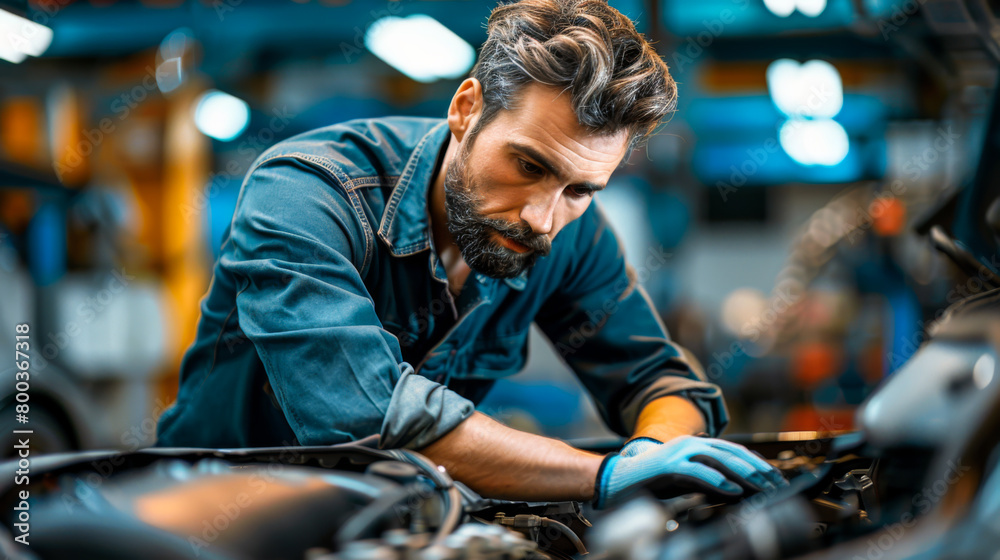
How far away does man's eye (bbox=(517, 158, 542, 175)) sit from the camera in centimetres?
118

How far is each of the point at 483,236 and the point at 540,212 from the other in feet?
0.33

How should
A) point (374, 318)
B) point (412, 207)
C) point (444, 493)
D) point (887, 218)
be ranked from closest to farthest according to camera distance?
point (444, 493) < point (374, 318) < point (412, 207) < point (887, 218)

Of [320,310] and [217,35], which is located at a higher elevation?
[217,35]

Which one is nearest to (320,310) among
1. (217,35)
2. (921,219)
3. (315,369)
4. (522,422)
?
(315,369)

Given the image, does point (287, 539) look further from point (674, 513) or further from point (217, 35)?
point (217, 35)

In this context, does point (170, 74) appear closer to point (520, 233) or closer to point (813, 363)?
point (520, 233)

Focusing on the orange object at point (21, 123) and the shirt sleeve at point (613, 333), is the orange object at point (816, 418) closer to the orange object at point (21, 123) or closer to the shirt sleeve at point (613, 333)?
the shirt sleeve at point (613, 333)

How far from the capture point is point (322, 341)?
3.15ft

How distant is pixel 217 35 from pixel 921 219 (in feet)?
14.8

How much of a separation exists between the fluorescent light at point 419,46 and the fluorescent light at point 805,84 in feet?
7.35

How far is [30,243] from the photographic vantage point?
13.1ft

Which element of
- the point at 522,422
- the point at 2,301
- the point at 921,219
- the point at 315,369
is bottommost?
the point at 522,422

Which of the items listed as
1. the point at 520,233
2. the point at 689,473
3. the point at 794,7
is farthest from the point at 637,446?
the point at 794,7

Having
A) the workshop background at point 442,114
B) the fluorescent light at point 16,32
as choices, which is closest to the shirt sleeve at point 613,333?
the fluorescent light at point 16,32
